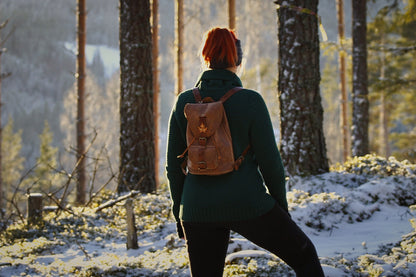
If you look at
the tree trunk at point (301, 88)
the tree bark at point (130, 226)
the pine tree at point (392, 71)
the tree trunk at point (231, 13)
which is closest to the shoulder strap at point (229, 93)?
the tree bark at point (130, 226)

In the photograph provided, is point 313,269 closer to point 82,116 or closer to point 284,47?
point 284,47

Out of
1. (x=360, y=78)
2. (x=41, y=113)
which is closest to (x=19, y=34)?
(x=41, y=113)

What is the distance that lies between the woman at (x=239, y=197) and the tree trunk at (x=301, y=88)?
5.10 meters

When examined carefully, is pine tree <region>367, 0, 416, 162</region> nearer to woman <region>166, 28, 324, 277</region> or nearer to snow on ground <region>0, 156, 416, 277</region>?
snow on ground <region>0, 156, 416, 277</region>

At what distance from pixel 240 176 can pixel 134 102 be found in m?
7.15

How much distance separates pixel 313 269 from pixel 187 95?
1.25 meters

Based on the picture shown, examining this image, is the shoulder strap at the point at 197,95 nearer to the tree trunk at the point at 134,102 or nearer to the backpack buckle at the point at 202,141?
the backpack buckle at the point at 202,141

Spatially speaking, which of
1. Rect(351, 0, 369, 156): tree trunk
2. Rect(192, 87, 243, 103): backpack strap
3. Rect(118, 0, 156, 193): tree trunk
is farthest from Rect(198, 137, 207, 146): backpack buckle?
Rect(351, 0, 369, 156): tree trunk

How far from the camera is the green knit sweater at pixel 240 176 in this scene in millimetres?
1996

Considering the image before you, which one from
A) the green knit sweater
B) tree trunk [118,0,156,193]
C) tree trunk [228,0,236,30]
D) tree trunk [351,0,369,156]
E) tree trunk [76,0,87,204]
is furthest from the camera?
tree trunk [228,0,236,30]

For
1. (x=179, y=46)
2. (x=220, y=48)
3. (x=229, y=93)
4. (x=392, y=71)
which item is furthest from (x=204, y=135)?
(x=392, y=71)

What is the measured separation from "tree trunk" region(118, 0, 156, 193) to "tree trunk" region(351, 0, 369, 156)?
709 cm

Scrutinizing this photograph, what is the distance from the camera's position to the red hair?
7.13 ft

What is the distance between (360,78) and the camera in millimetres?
12117
